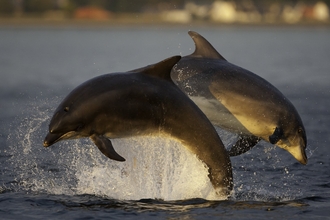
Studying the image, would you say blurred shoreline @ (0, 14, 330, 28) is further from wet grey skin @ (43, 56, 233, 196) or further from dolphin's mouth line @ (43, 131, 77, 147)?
dolphin's mouth line @ (43, 131, 77, 147)

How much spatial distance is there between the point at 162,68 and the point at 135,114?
833 millimetres

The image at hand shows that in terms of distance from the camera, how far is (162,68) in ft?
39.7

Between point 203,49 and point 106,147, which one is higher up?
point 203,49

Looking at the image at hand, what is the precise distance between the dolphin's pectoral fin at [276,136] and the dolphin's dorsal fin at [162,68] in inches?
86.8

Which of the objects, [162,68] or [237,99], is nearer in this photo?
[162,68]

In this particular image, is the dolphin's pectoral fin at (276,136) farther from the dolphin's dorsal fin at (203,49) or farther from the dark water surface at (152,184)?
the dolphin's dorsal fin at (203,49)

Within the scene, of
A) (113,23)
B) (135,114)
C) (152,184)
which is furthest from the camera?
(113,23)

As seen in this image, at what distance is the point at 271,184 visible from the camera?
14.5m

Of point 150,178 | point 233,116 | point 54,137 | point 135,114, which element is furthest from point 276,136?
point 54,137

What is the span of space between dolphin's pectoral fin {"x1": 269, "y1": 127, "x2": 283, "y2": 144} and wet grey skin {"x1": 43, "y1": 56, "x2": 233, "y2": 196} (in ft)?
3.27

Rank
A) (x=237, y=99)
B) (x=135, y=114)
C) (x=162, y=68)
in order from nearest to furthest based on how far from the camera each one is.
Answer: (x=135, y=114) < (x=162, y=68) < (x=237, y=99)

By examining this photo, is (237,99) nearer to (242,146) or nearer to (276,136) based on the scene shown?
(276,136)

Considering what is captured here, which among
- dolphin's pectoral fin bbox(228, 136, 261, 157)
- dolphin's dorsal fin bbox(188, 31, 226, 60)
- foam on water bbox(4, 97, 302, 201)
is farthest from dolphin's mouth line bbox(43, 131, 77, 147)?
dolphin's pectoral fin bbox(228, 136, 261, 157)

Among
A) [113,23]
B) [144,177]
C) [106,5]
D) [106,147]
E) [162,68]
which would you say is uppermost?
[106,5]
